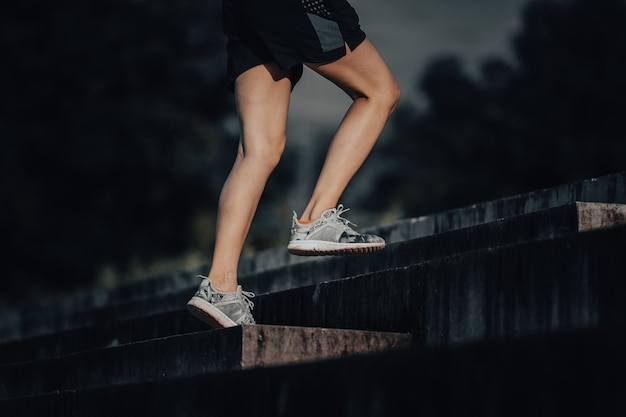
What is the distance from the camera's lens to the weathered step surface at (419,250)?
455 cm

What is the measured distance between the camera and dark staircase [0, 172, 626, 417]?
272cm

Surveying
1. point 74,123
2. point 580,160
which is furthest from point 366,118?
point 74,123

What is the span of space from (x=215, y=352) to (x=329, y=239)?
873 mm

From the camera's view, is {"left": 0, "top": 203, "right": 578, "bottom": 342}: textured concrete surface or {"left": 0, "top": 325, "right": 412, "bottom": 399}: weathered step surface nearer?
{"left": 0, "top": 325, "right": 412, "bottom": 399}: weathered step surface

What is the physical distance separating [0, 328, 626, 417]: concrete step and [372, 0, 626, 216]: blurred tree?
23.9 meters

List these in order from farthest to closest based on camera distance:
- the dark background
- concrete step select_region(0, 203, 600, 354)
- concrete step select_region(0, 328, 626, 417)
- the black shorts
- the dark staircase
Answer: the dark background < the black shorts < concrete step select_region(0, 203, 600, 354) < the dark staircase < concrete step select_region(0, 328, 626, 417)

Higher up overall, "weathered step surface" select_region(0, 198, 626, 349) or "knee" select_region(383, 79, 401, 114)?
"knee" select_region(383, 79, 401, 114)

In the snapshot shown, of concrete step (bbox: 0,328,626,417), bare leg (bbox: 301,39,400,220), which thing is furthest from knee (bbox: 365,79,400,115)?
concrete step (bbox: 0,328,626,417)

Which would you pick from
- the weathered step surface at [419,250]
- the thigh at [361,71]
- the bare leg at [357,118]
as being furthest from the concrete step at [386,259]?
the thigh at [361,71]

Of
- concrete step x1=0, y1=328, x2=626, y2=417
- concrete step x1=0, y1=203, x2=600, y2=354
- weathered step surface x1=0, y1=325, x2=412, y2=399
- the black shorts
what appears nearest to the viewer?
concrete step x1=0, y1=328, x2=626, y2=417

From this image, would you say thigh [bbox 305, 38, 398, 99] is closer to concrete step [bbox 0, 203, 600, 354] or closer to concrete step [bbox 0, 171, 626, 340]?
concrete step [bbox 0, 203, 600, 354]

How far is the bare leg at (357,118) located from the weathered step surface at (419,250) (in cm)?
57

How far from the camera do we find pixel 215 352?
4.35 metres

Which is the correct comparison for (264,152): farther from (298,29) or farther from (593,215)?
(593,215)
